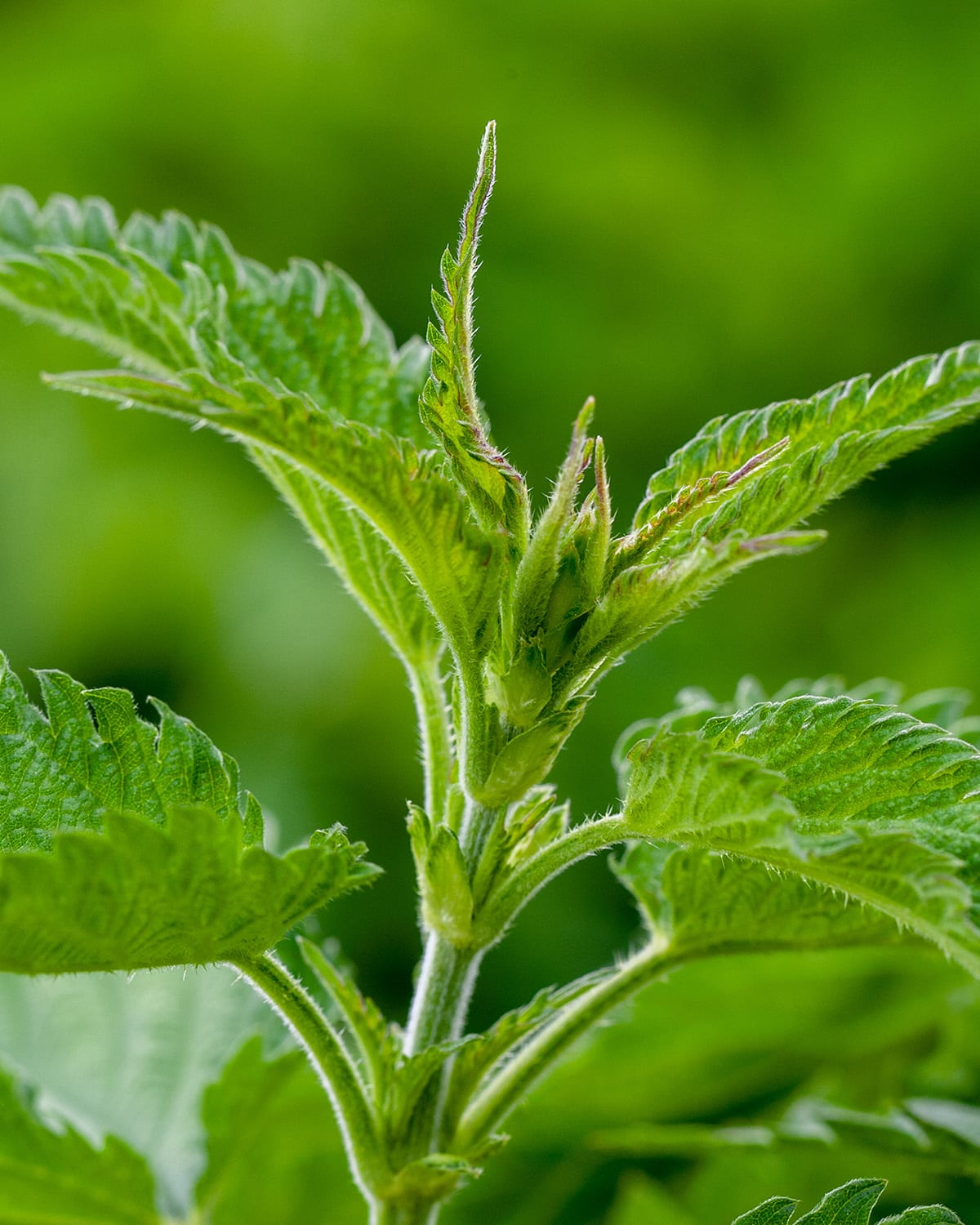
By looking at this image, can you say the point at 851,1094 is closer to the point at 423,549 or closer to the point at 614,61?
A: the point at 423,549

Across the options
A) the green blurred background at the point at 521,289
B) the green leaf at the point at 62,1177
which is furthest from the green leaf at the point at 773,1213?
the green blurred background at the point at 521,289

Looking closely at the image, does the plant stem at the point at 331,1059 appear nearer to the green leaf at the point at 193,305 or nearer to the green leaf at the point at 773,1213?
the green leaf at the point at 773,1213

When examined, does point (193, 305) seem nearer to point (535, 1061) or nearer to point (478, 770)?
point (478, 770)

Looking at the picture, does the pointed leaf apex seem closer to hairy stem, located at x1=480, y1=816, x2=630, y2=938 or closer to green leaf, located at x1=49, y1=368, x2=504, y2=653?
green leaf, located at x1=49, y1=368, x2=504, y2=653

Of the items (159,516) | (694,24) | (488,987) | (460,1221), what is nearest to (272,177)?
(159,516)

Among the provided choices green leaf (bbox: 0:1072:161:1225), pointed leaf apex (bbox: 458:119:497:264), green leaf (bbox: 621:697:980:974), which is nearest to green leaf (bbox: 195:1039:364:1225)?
green leaf (bbox: 0:1072:161:1225)

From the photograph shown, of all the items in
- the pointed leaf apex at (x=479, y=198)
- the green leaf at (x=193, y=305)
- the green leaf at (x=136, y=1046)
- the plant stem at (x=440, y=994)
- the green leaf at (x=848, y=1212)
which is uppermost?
the green leaf at (x=193, y=305)

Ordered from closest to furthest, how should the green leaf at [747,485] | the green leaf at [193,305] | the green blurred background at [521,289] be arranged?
the green leaf at [747,485] → the green leaf at [193,305] → the green blurred background at [521,289]
